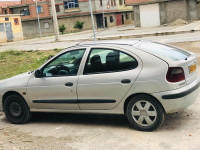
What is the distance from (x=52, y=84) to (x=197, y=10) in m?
39.8

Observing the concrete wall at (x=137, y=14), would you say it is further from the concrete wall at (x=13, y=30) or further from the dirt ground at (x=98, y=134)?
the dirt ground at (x=98, y=134)

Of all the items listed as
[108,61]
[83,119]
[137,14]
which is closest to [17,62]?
[83,119]

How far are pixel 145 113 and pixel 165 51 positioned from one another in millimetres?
1122

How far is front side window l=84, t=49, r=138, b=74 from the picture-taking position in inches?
216

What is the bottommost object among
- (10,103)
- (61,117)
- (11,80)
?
(61,117)

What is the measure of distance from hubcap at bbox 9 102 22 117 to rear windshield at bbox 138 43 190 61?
8.67ft

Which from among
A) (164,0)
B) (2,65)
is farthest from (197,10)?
(2,65)

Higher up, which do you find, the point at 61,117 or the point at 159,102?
the point at 159,102

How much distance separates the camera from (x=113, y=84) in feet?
18.0

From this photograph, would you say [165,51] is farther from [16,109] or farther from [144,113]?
[16,109]

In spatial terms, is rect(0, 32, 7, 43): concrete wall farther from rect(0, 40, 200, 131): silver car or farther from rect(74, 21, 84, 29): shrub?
rect(0, 40, 200, 131): silver car

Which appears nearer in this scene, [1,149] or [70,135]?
[1,149]

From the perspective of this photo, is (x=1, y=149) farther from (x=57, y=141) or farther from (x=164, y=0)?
(x=164, y=0)

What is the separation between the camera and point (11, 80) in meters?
6.60
